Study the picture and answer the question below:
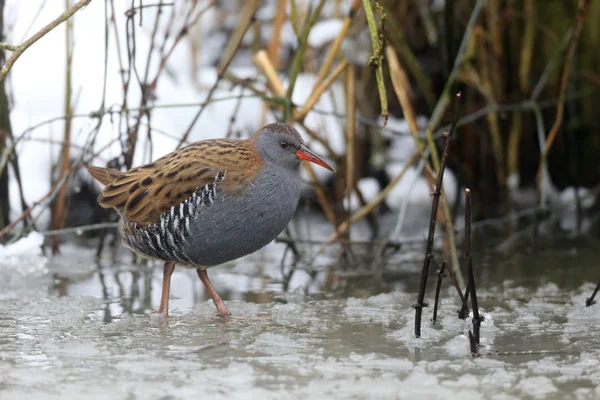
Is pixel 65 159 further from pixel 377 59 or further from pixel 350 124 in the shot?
pixel 377 59

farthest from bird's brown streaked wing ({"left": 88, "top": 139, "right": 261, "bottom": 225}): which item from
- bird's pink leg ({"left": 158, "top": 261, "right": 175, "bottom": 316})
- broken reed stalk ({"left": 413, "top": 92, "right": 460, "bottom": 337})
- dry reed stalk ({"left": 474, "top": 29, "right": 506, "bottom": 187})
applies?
dry reed stalk ({"left": 474, "top": 29, "right": 506, "bottom": 187})

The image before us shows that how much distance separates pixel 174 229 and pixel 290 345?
91 centimetres

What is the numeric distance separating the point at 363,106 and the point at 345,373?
3832 mm

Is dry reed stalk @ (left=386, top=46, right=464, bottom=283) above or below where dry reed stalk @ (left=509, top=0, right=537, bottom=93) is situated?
below

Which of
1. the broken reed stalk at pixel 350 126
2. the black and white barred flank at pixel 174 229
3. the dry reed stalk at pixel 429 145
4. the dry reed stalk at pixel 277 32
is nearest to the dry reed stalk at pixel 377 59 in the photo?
the black and white barred flank at pixel 174 229

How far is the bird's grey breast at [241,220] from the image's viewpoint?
150 inches

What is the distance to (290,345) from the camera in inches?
127

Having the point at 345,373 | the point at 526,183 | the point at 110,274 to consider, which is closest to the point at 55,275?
the point at 110,274

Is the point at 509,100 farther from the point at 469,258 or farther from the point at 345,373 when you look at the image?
the point at 345,373

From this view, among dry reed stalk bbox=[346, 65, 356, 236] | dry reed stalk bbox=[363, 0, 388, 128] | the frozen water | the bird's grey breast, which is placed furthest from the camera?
dry reed stalk bbox=[346, 65, 356, 236]

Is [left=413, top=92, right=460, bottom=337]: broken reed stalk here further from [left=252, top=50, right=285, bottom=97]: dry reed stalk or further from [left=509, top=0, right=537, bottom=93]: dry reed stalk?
[left=509, top=0, right=537, bottom=93]: dry reed stalk

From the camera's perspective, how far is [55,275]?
475 centimetres

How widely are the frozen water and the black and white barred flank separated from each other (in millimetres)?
272

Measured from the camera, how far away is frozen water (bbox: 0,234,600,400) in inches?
106
